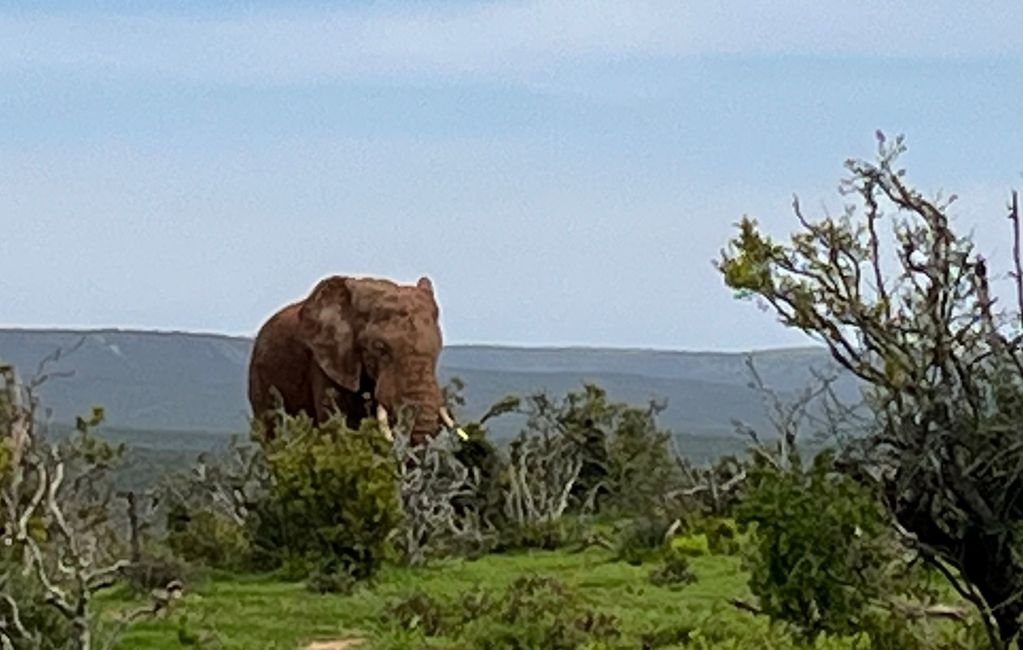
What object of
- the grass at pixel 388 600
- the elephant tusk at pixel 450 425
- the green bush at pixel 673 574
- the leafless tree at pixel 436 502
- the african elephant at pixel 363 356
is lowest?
the grass at pixel 388 600

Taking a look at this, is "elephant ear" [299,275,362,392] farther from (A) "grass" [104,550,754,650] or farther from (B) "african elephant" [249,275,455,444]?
(A) "grass" [104,550,754,650]

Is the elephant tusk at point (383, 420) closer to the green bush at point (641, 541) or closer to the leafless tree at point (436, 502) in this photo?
the leafless tree at point (436, 502)

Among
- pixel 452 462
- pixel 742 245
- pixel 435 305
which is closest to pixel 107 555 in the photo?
pixel 452 462

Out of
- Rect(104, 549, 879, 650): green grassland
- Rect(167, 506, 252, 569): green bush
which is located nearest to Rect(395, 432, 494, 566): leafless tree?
Rect(104, 549, 879, 650): green grassland

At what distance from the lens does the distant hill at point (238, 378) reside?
218 ft

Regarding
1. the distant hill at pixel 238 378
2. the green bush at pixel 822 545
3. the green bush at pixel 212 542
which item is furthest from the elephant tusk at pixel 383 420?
the distant hill at pixel 238 378

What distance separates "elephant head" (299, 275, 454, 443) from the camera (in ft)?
64.9

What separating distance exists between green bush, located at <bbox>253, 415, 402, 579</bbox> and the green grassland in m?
0.31

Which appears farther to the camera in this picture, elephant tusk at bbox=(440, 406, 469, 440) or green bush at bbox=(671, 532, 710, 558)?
elephant tusk at bbox=(440, 406, 469, 440)

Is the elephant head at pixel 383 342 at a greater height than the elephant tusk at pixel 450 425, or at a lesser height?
greater

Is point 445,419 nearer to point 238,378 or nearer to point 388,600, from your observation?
point 388,600

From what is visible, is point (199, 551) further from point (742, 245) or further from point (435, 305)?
point (742, 245)

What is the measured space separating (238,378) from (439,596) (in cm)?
6173

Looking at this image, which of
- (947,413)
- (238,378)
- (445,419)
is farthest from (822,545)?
(238,378)
